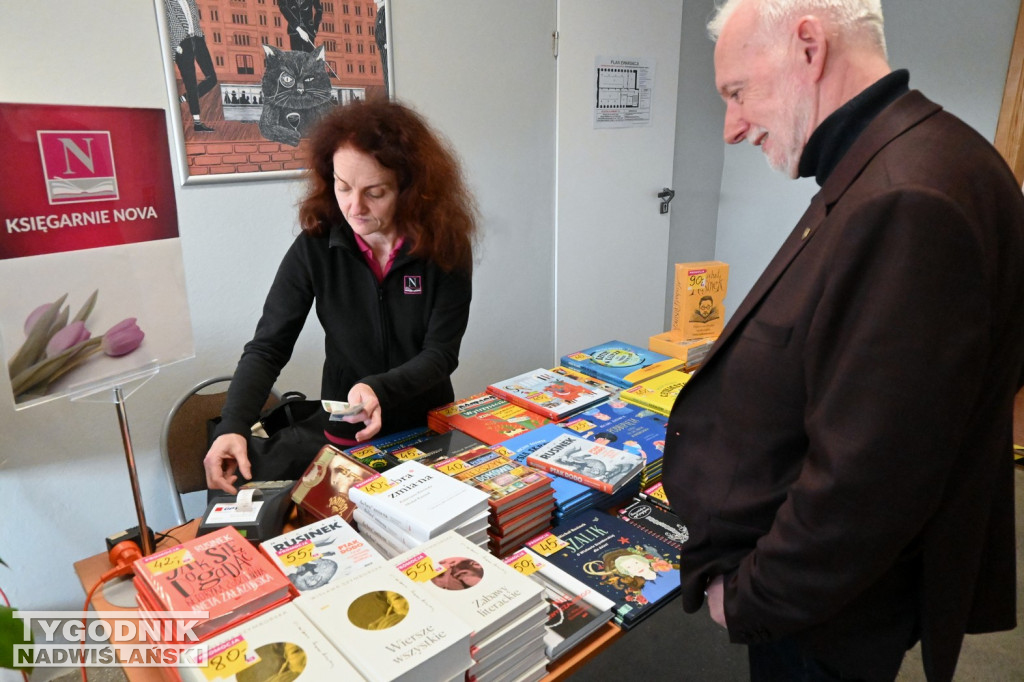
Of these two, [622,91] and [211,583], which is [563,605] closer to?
[211,583]

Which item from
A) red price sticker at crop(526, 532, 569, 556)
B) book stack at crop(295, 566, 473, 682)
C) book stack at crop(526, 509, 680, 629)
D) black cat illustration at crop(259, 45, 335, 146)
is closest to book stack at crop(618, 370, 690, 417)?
book stack at crop(526, 509, 680, 629)

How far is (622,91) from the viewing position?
11.7 feet

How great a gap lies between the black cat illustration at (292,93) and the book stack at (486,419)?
4.38 ft

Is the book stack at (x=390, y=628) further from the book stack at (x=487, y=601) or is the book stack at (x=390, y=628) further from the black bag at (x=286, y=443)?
the black bag at (x=286, y=443)

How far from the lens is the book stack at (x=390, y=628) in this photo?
0.82 meters

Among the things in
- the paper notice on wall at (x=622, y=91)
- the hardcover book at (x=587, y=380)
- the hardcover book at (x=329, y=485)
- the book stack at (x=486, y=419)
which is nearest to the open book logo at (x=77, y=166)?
the hardcover book at (x=329, y=485)

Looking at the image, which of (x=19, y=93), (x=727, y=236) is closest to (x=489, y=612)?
(x=19, y=93)

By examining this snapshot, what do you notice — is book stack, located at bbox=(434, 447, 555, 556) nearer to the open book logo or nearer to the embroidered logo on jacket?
the embroidered logo on jacket

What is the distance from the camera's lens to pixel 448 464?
1436 millimetres

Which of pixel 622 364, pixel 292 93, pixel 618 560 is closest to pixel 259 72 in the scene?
pixel 292 93

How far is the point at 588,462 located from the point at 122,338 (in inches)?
39.5

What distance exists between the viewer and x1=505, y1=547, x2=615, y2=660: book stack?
1038 mm

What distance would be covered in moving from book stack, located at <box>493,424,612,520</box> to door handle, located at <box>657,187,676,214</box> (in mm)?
2710

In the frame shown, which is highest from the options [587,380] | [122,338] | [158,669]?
[122,338]
